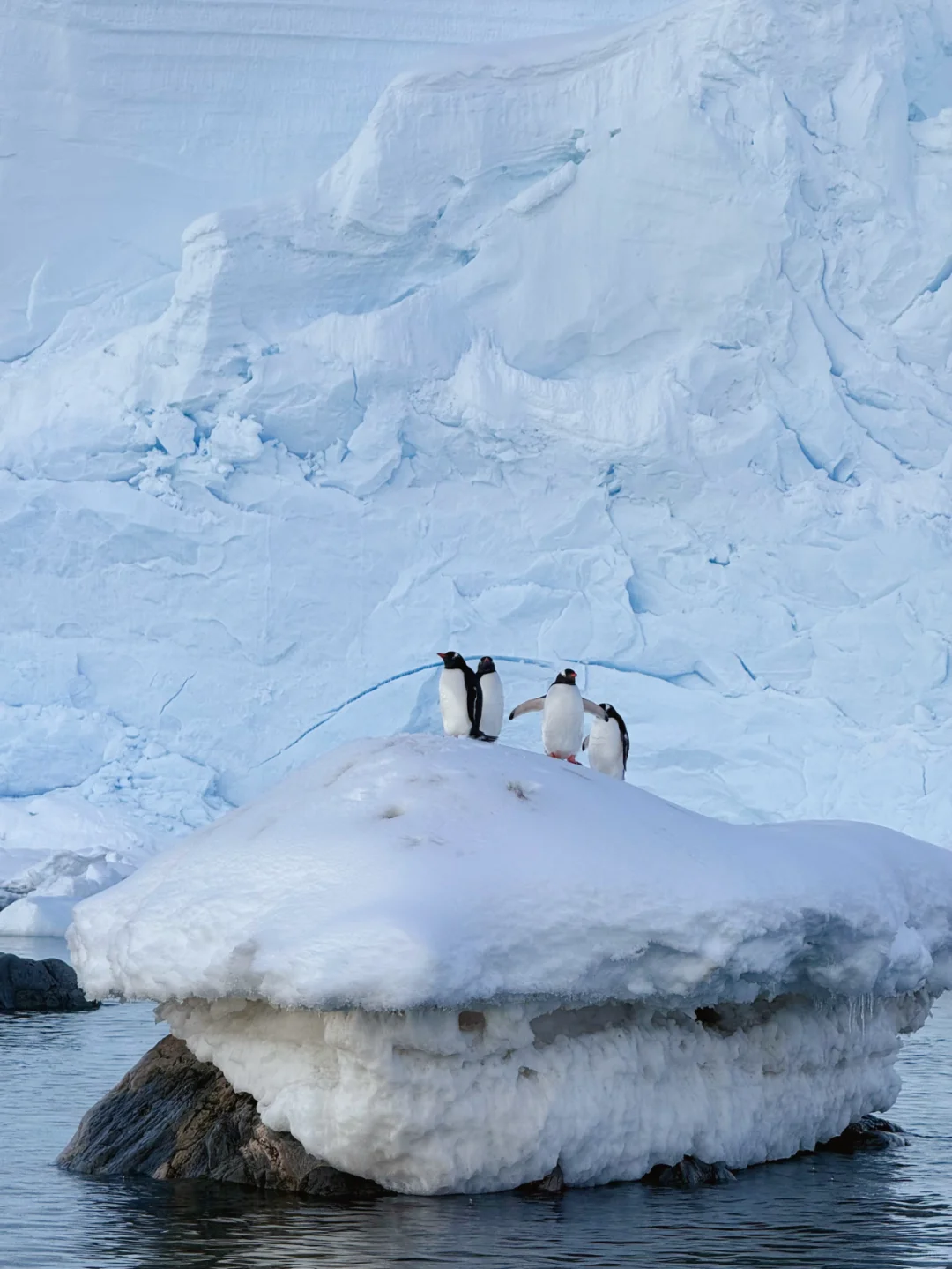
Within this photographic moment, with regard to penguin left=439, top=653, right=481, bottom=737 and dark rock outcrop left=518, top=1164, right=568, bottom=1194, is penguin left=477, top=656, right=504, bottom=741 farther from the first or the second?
dark rock outcrop left=518, top=1164, right=568, bottom=1194

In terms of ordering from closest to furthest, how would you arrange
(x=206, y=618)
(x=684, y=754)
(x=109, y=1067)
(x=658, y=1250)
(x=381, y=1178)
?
1. (x=658, y=1250)
2. (x=381, y=1178)
3. (x=109, y=1067)
4. (x=684, y=754)
5. (x=206, y=618)

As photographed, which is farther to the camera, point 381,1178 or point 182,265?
point 182,265

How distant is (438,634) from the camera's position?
23.5 m

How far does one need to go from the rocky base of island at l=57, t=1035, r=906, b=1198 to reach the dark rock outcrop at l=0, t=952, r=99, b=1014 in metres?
7.40

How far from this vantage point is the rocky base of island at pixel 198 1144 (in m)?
6.67

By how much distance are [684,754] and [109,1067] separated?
1281 cm

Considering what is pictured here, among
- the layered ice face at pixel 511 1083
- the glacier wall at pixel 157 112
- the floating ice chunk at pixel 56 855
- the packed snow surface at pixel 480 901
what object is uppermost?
the glacier wall at pixel 157 112

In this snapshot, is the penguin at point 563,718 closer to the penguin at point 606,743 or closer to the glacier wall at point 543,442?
A: the penguin at point 606,743

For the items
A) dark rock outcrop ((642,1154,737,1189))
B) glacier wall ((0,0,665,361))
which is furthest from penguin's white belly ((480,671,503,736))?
glacier wall ((0,0,665,361))

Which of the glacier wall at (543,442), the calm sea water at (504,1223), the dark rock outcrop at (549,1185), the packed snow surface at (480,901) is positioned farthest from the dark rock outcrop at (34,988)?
the dark rock outcrop at (549,1185)

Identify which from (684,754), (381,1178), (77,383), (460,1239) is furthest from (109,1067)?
(77,383)

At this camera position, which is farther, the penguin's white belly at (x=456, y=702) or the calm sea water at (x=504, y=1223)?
the penguin's white belly at (x=456, y=702)

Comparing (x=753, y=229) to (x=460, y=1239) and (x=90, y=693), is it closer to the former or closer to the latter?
(x=90, y=693)

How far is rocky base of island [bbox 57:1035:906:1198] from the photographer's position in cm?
667
